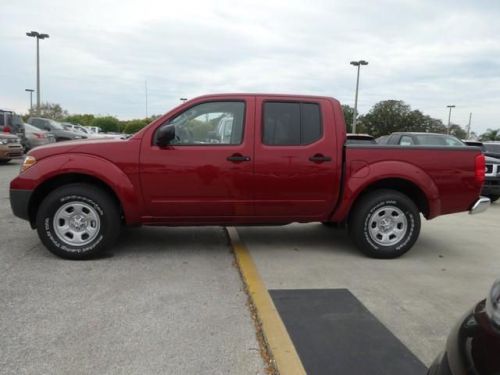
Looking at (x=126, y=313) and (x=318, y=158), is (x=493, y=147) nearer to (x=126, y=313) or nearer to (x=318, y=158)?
(x=318, y=158)

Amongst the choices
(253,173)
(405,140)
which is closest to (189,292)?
(253,173)

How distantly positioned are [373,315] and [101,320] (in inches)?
82.5

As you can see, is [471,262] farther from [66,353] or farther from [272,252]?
[66,353]

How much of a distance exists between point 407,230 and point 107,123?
7144 cm

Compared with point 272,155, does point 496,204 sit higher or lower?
lower

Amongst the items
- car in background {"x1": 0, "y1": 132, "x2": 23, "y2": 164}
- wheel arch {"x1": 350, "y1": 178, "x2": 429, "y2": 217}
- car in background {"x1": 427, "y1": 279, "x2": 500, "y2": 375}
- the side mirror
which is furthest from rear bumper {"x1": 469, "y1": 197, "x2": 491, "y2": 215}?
car in background {"x1": 0, "y1": 132, "x2": 23, "y2": 164}

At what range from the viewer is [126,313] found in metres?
3.66

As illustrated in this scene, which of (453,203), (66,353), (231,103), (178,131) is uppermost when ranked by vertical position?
(231,103)

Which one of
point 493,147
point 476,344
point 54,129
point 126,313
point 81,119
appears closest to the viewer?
point 476,344

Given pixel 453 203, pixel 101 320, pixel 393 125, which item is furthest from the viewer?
pixel 393 125

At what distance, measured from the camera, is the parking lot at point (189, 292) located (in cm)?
303

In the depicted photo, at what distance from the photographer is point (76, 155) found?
4996 mm

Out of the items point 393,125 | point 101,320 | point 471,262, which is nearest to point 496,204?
point 471,262

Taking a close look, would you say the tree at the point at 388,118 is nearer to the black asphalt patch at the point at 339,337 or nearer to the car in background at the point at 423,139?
the car in background at the point at 423,139
